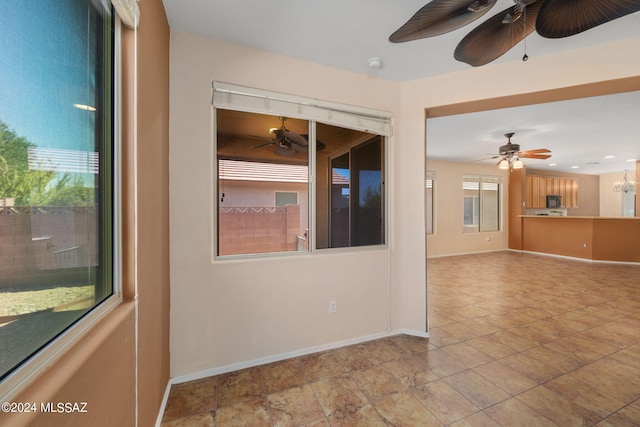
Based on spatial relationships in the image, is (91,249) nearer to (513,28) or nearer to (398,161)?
(513,28)

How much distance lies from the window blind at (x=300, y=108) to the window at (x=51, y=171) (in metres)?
0.99

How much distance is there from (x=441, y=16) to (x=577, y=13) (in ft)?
2.22

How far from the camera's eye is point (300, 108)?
2262 millimetres

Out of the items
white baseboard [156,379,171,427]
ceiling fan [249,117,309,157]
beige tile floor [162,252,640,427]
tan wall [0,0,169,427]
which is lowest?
beige tile floor [162,252,640,427]

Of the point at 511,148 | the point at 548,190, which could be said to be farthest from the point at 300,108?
the point at 548,190

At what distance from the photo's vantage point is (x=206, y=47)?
198 centimetres

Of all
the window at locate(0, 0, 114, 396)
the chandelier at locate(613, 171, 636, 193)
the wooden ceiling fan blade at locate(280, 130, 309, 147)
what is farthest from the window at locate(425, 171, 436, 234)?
the window at locate(0, 0, 114, 396)

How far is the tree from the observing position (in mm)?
558

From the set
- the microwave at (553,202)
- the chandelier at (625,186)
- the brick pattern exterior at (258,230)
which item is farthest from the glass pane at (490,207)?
the brick pattern exterior at (258,230)

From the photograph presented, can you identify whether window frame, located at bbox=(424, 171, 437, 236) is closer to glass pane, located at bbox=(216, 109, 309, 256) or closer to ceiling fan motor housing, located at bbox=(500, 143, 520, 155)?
ceiling fan motor housing, located at bbox=(500, 143, 520, 155)

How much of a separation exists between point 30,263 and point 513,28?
2.31 metres

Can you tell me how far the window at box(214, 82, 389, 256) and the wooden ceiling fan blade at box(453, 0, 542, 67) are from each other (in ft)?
3.60

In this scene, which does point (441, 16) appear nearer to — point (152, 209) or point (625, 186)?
point (152, 209)

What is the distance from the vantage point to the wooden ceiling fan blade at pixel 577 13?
3.71 feet
